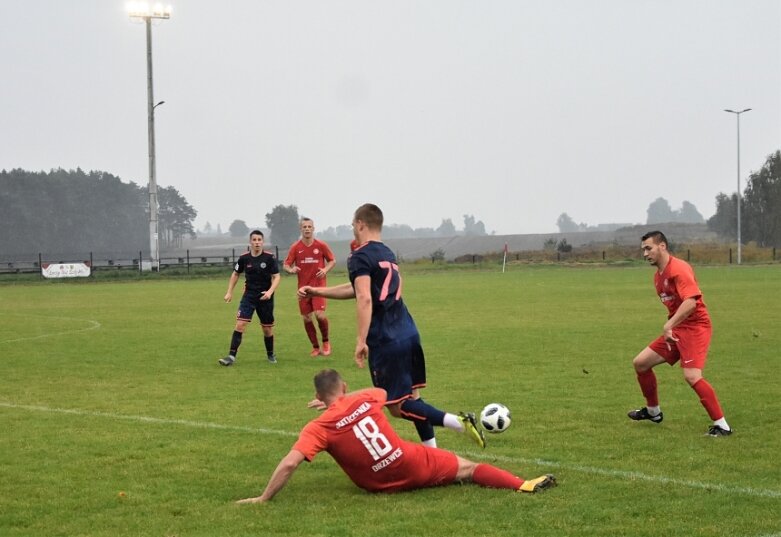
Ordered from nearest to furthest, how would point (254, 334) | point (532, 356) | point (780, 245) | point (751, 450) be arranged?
point (751, 450) → point (532, 356) → point (254, 334) → point (780, 245)

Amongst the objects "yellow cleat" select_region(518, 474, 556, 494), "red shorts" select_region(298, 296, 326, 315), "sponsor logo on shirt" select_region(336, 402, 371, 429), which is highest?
"red shorts" select_region(298, 296, 326, 315)

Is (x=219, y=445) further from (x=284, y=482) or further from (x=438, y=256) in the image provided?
(x=438, y=256)

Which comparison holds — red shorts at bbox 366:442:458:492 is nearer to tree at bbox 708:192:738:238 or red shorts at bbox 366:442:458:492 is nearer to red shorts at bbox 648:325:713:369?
red shorts at bbox 648:325:713:369

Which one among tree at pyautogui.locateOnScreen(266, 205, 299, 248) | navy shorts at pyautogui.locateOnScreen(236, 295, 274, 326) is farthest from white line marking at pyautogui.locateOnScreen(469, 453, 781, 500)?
tree at pyautogui.locateOnScreen(266, 205, 299, 248)

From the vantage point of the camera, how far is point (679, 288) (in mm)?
9375

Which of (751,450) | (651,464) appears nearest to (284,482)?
(651,464)

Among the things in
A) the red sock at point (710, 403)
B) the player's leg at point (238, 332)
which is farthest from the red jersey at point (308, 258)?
the red sock at point (710, 403)

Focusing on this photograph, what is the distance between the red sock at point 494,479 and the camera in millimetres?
7195

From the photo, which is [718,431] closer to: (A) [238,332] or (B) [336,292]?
(B) [336,292]

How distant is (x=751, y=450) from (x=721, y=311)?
16.7m

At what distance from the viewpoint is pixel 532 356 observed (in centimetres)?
1602

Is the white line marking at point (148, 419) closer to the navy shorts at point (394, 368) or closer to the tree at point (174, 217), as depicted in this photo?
the navy shorts at point (394, 368)

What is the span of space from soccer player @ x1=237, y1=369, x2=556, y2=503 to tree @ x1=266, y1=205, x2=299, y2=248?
5248 inches

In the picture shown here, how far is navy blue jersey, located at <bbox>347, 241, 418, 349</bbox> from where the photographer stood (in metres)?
7.94
